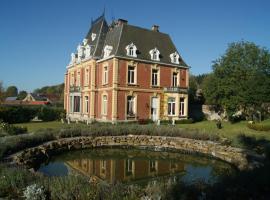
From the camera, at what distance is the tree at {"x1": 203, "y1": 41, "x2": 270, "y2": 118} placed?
89.5ft

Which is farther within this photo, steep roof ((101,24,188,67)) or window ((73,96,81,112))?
window ((73,96,81,112))

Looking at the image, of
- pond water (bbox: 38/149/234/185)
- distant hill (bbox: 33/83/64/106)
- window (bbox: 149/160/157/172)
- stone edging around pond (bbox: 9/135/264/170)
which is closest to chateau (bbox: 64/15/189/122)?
stone edging around pond (bbox: 9/135/264/170)

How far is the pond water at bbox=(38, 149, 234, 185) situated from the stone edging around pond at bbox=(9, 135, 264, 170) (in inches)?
20.2

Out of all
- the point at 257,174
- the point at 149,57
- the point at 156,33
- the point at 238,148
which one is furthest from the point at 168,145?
the point at 156,33

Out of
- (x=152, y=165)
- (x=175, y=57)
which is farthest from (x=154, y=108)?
(x=152, y=165)

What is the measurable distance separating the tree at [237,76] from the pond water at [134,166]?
15366 mm

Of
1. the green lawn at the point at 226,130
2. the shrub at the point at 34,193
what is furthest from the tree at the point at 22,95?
the shrub at the point at 34,193

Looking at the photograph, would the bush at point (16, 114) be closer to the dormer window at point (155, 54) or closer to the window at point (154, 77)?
the window at point (154, 77)

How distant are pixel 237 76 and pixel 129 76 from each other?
11436 millimetres

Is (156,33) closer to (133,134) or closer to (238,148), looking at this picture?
(133,134)

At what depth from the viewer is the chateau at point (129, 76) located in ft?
83.9

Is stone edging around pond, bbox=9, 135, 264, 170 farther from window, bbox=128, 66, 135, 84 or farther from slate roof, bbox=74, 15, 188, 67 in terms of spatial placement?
slate roof, bbox=74, 15, 188, 67

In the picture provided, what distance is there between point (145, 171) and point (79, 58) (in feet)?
74.4

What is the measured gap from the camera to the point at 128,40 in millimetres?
27000
